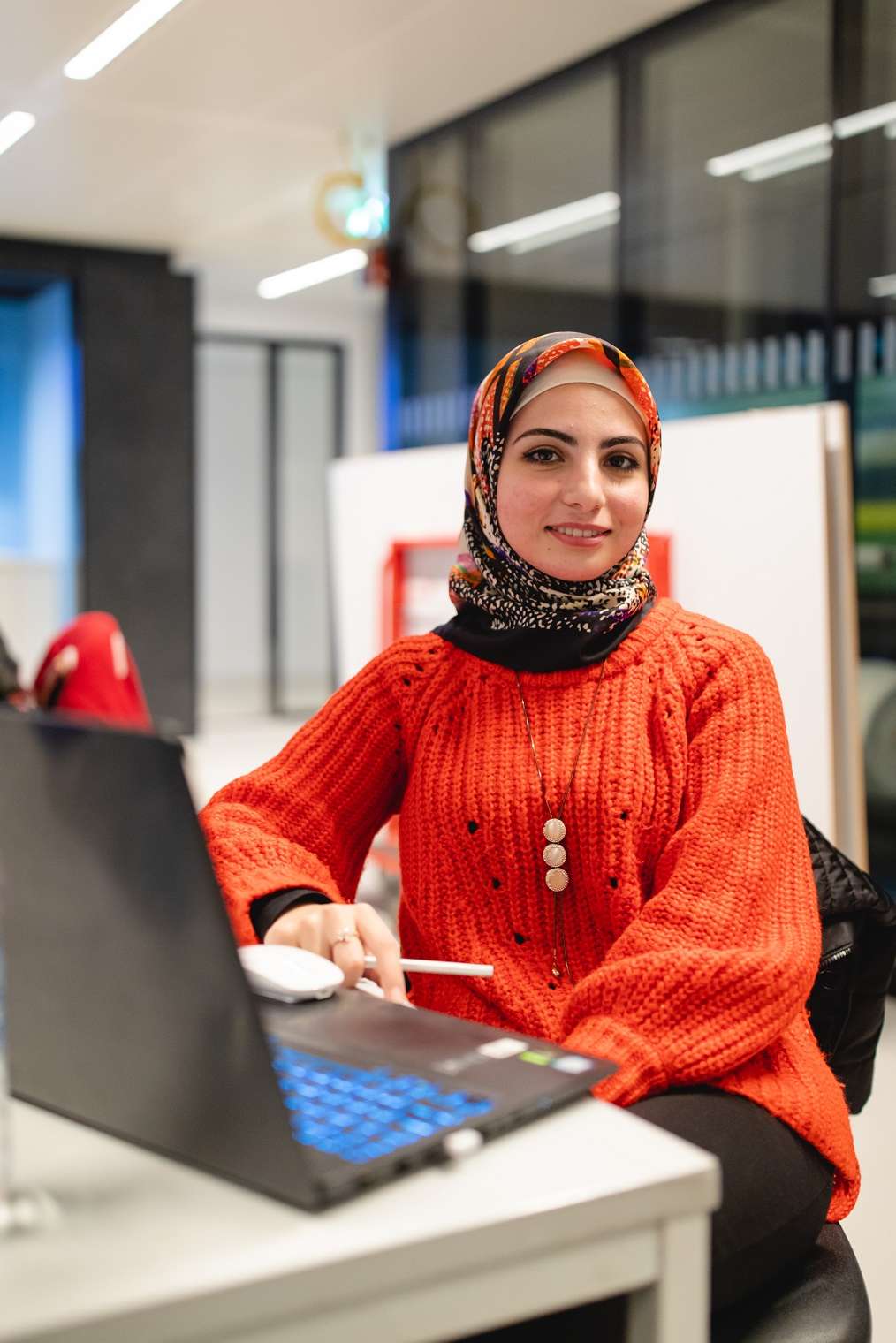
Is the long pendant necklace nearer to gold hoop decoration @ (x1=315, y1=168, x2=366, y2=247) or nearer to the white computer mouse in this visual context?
the white computer mouse

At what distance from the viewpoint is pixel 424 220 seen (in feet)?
17.3

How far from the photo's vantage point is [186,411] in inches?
314

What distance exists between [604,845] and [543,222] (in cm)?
376

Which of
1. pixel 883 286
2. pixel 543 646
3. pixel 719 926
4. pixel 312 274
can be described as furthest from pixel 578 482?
pixel 312 274

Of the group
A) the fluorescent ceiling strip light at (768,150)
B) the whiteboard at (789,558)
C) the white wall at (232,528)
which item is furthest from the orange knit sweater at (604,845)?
the white wall at (232,528)

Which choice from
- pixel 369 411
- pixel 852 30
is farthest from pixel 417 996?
pixel 369 411

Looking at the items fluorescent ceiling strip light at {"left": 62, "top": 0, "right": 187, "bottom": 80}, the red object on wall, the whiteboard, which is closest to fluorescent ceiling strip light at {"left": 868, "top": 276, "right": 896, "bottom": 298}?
the whiteboard

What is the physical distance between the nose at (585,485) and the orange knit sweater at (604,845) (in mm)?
128

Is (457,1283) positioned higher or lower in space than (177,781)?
lower

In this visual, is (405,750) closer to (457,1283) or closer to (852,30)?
(457,1283)

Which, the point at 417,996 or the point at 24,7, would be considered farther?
the point at 24,7

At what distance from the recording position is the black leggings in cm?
103

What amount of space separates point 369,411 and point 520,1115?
949cm

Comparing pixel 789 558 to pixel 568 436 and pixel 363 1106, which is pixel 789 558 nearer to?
pixel 568 436
